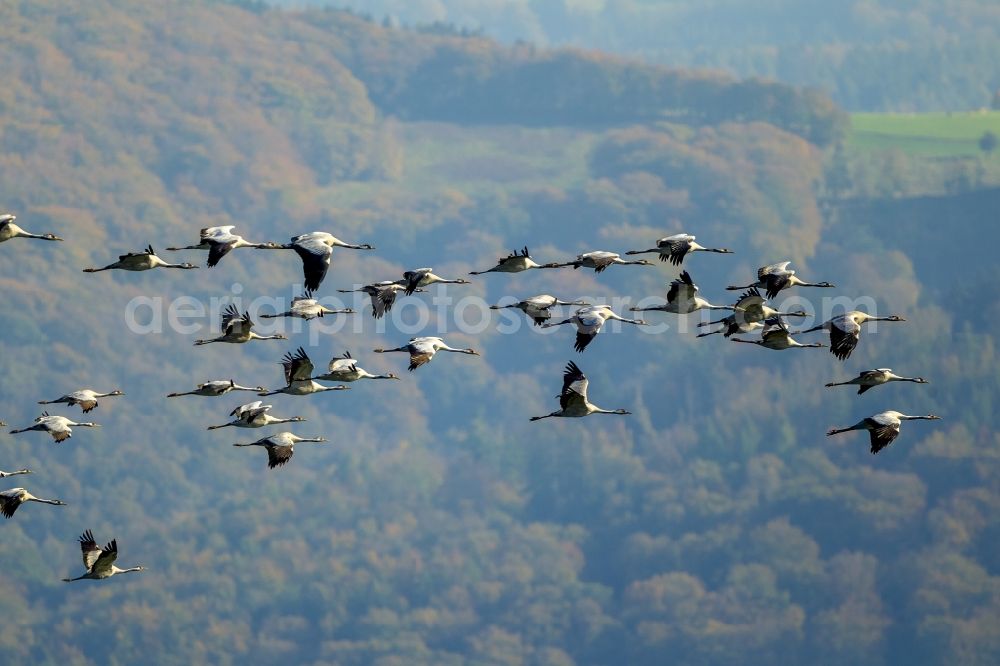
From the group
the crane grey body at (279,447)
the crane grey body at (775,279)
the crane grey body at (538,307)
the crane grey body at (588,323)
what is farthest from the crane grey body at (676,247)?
the crane grey body at (279,447)

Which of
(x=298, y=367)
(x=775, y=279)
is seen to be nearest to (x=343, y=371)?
(x=298, y=367)

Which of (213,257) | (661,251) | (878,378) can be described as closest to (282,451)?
(213,257)

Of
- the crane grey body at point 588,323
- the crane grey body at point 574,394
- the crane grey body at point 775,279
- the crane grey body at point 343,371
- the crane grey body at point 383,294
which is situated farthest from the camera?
the crane grey body at point 383,294

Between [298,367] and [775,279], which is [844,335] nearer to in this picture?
[775,279]

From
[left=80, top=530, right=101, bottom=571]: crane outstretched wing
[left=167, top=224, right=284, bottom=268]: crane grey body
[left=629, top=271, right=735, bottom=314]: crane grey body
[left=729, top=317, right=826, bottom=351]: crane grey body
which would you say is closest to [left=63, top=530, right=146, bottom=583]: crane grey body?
[left=80, top=530, right=101, bottom=571]: crane outstretched wing

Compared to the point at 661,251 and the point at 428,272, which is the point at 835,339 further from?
the point at 428,272

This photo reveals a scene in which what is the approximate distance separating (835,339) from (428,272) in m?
13.2

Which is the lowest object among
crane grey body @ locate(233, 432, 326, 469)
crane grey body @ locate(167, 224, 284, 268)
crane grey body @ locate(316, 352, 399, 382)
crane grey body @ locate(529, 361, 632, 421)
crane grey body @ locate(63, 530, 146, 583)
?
crane grey body @ locate(63, 530, 146, 583)

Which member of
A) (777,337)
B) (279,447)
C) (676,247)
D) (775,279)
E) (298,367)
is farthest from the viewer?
(298,367)

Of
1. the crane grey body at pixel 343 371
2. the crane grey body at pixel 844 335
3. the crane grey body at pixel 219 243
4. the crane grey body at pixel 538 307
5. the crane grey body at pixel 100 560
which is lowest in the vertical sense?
the crane grey body at pixel 100 560

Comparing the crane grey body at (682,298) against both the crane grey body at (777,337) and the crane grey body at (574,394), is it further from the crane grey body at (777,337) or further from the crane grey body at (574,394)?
the crane grey body at (574,394)

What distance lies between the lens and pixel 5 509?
68.1 meters

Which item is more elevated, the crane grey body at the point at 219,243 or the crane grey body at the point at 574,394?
the crane grey body at the point at 219,243

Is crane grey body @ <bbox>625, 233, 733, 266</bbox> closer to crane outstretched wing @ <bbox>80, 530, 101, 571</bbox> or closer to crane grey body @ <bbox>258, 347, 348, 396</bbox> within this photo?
crane grey body @ <bbox>258, 347, 348, 396</bbox>
